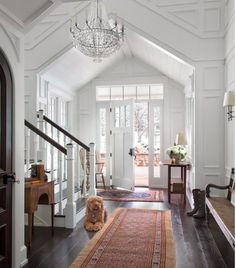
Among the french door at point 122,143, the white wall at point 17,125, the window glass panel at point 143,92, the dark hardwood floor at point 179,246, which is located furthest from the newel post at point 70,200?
the window glass panel at point 143,92

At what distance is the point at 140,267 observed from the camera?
119 inches

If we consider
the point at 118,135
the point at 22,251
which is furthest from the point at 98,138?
the point at 22,251

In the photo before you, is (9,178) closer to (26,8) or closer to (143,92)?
(26,8)

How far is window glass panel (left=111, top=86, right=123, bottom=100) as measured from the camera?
8.72 metres

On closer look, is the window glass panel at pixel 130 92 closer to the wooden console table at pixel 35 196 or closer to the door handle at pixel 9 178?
the wooden console table at pixel 35 196

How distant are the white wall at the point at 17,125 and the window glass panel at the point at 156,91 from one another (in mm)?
5787

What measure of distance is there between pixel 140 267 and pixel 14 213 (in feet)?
4.41

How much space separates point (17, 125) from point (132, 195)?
4588mm

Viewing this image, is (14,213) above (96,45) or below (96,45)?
below

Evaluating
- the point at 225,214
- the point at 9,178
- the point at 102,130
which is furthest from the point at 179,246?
the point at 102,130

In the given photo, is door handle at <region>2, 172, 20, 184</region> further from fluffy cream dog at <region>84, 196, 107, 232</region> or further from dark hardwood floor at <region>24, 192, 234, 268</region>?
fluffy cream dog at <region>84, 196, 107, 232</region>

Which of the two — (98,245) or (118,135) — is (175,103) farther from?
(98,245)

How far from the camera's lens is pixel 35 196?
3693mm

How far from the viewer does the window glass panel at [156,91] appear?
8.49m
